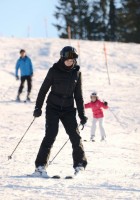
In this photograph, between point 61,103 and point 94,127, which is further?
point 94,127

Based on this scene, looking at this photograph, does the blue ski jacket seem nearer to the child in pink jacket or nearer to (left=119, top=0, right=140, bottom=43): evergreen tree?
the child in pink jacket

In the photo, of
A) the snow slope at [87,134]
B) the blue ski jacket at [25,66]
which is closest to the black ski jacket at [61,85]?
the snow slope at [87,134]

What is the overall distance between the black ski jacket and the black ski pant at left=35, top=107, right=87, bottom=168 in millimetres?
97

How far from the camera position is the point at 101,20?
168 ft

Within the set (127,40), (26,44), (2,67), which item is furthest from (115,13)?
(2,67)

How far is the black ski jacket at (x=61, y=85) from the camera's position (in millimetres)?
6031

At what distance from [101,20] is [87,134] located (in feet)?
133

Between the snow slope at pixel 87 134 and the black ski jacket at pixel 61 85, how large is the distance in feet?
3.20

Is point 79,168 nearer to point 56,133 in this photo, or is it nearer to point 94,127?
point 56,133

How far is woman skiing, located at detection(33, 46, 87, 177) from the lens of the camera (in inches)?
237

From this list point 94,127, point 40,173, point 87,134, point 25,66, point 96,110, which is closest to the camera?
point 40,173

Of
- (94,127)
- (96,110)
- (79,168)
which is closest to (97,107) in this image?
(96,110)

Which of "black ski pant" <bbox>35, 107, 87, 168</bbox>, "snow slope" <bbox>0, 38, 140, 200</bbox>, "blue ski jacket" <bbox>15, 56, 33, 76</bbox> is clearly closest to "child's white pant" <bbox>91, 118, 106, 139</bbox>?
"snow slope" <bbox>0, 38, 140, 200</bbox>

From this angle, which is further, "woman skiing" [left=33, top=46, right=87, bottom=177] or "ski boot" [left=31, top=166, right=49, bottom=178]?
"woman skiing" [left=33, top=46, right=87, bottom=177]
